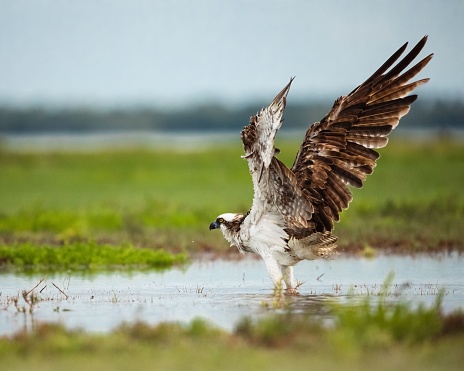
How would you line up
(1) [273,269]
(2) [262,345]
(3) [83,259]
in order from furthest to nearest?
(3) [83,259], (1) [273,269], (2) [262,345]

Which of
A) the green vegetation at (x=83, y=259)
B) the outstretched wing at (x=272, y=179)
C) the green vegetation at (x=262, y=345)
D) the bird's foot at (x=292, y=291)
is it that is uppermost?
the outstretched wing at (x=272, y=179)

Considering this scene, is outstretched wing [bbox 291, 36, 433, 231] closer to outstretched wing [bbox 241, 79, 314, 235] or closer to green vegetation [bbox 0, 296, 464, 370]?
outstretched wing [bbox 241, 79, 314, 235]

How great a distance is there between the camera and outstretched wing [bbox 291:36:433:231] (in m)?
11.5

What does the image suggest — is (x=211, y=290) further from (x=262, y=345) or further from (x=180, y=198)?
(x=180, y=198)

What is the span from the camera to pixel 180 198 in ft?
84.1

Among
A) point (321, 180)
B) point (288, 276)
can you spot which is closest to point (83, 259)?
point (288, 276)

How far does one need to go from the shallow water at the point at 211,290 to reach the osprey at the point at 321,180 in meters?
0.58

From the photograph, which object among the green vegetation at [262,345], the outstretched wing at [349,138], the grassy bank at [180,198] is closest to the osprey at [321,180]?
the outstretched wing at [349,138]

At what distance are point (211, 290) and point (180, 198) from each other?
45.5ft

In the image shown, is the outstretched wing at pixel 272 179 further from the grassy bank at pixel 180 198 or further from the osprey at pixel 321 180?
the grassy bank at pixel 180 198

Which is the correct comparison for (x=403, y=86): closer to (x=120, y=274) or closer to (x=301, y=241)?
(x=301, y=241)

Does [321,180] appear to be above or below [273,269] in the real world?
above

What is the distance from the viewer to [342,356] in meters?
7.42

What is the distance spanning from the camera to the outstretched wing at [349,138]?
11.5m
